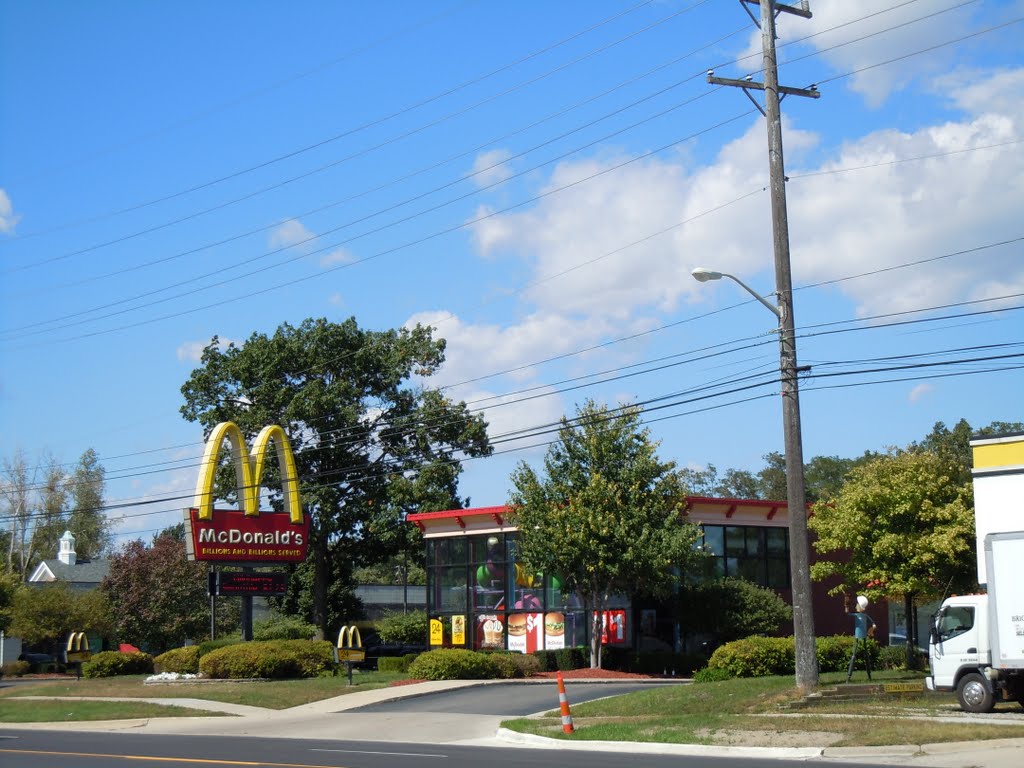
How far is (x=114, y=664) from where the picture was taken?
43.4 meters

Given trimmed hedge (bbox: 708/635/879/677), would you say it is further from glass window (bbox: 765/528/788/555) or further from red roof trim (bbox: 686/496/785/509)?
glass window (bbox: 765/528/788/555)

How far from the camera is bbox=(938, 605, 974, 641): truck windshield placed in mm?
22875

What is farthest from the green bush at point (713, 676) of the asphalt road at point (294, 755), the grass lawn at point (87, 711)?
the grass lawn at point (87, 711)

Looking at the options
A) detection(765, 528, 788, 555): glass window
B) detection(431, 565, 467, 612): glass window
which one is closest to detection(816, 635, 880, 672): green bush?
detection(765, 528, 788, 555): glass window

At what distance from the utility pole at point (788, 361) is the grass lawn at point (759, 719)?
4.45ft

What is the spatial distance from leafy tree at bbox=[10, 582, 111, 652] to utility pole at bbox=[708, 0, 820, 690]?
44741 mm

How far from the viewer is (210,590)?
42250 mm

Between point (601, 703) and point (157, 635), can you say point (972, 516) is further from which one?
point (157, 635)

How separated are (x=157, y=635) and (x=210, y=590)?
79.6ft

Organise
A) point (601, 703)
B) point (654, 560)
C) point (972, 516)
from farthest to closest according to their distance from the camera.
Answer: point (654, 560), point (972, 516), point (601, 703)

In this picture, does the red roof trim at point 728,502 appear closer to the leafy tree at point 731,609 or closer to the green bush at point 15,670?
the leafy tree at point 731,609

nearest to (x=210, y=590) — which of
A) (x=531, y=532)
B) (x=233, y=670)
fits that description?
(x=233, y=670)

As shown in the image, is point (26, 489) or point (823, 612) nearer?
point (823, 612)

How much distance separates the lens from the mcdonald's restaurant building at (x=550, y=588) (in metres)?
41.0
